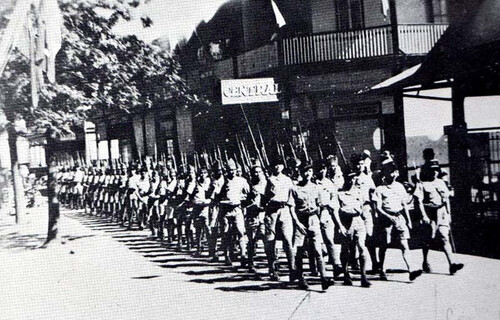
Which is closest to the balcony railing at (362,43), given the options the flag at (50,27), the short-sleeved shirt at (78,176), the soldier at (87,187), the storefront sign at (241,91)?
the storefront sign at (241,91)

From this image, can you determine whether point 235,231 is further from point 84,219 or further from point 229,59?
→ point 84,219

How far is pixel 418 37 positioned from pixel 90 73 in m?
9.51

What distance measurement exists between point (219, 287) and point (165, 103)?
502cm

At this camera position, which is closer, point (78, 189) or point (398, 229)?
point (398, 229)

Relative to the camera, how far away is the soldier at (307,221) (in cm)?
634

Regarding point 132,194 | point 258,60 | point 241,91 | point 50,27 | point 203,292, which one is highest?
point 258,60

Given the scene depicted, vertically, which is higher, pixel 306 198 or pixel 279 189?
pixel 279 189

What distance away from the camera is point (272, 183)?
6695mm

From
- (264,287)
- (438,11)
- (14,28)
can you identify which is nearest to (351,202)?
(264,287)

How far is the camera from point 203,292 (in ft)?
21.6

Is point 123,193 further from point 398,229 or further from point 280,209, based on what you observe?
point 398,229

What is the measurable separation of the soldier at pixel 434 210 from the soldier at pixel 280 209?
1803 millimetres

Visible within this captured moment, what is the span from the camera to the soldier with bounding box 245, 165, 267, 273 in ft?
24.5

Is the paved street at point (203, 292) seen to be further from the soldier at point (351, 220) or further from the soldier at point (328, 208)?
the soldier at point (328, 208)
